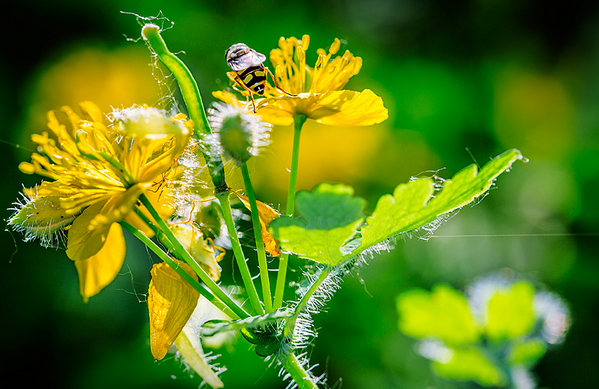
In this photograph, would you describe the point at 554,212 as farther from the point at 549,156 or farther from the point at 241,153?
the point at 241,153

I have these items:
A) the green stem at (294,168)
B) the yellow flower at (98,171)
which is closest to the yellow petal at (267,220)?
the green stem at (294,168)

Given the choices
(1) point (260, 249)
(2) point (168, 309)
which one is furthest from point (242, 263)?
(2) point (168, 309)

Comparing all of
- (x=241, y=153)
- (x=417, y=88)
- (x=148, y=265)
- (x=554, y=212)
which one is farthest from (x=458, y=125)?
(x=241, y=153)

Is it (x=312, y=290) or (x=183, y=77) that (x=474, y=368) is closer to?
(x=312, y=290)

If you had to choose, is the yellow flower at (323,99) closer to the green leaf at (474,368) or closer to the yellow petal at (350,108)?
the yellow petal at (350,108)

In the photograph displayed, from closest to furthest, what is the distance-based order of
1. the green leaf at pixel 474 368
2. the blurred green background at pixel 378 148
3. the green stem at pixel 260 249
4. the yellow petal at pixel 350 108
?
1. the green stem at pixel 260 249
2. the yellow petal at pixel 350 108
3. the green leaf at pixel 474 368
4. the blurred green background at pixel 378 148

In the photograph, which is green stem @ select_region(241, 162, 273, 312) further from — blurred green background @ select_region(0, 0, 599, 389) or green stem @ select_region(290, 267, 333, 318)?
blurred green background @ select_region(0, 0, 599, 389)
